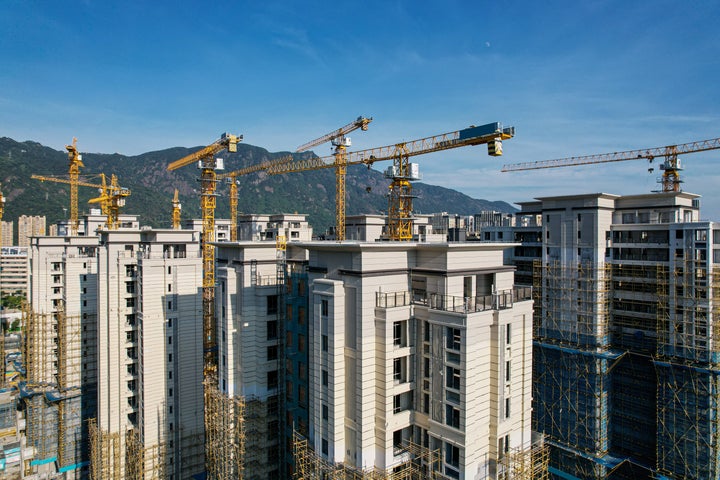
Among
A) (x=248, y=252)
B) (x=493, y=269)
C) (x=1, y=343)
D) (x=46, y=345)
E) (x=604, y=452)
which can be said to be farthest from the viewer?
(x=1, y=343)

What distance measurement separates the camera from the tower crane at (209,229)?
4525 cm

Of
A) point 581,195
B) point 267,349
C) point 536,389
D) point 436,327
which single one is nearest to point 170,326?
point 267,349

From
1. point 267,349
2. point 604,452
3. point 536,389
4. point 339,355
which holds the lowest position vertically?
point 604,452

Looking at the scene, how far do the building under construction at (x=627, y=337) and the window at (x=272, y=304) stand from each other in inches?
993

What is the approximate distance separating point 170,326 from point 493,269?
94.8 ft

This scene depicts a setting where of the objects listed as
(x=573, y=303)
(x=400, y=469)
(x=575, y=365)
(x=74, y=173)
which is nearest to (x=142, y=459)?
(x=400, y=469)

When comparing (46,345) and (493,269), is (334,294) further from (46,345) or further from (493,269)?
(46,345)

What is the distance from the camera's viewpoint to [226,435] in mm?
29281

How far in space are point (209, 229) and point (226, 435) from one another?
3155 centimetres

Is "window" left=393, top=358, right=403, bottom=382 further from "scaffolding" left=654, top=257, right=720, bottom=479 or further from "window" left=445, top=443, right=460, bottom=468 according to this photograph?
"scaffolding" left=654, top=257, right=720, bottom=479

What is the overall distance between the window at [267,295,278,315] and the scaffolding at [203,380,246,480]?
5.85m

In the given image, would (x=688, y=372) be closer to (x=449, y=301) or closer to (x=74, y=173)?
(x=449, y=301)

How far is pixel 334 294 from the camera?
20562 millimetres

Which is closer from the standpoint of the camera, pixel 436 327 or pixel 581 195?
pixel 436 327
